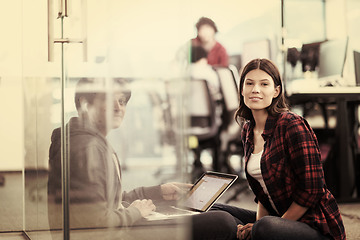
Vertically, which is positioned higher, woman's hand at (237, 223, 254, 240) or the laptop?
the laptop

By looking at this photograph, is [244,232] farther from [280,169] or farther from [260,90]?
[260,90]

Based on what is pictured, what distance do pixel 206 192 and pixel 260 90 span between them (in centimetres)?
38

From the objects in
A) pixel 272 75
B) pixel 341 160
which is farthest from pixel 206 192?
pixel 341 160

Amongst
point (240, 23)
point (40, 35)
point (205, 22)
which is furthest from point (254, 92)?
point (240, 23)

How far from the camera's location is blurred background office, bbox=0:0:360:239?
1.47 m

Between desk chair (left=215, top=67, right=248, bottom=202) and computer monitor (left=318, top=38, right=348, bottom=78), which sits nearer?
computer monitor (left=318, top=38, right=348, bottom=78)

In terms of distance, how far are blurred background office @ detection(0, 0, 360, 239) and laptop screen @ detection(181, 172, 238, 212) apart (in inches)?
7.1

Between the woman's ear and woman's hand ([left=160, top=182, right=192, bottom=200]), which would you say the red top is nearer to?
the woman's ear

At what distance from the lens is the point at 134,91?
156 centimetres

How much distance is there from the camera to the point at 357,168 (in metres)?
3.81

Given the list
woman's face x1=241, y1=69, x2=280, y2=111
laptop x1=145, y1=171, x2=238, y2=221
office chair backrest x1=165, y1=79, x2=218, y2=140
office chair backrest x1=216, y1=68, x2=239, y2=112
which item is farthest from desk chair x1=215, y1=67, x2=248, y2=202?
woman's face x1=241, y1=69, x2=280, y2=111

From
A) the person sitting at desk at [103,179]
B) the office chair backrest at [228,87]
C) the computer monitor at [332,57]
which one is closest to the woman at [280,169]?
the person sitting at desk at [103,179]

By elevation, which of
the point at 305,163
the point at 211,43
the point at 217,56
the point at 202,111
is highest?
the point at 211,43

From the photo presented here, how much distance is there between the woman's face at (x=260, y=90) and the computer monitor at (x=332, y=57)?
88.9 inches
